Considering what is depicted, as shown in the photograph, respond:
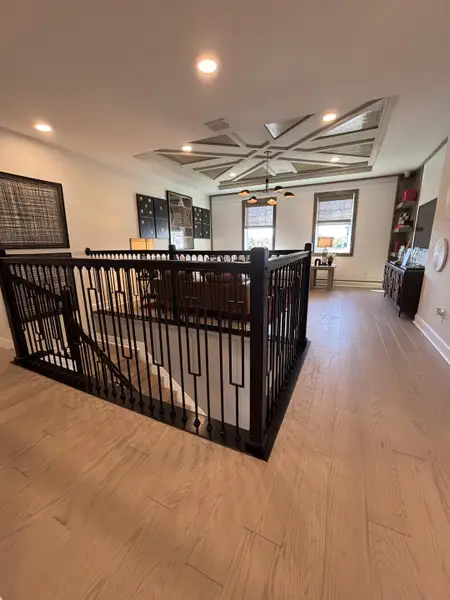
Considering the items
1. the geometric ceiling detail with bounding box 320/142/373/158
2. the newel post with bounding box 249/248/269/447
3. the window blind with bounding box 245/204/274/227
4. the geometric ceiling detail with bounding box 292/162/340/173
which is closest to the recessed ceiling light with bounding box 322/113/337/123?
the geometric ceiling detail with bounding box 320/142/373/158

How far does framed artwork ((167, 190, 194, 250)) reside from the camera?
21.9ft

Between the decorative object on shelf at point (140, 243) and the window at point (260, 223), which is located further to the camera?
the window at point (260, 223)

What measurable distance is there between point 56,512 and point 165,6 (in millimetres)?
3028

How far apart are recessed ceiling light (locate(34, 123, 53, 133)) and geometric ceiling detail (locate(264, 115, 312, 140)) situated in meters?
2.92

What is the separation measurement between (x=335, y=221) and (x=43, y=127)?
6.77m

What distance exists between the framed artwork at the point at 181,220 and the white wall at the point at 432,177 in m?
5.63

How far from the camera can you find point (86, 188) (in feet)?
14.4

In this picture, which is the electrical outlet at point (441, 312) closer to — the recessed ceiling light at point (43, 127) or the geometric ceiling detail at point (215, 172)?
the geometric ceiling detail at point (215, 172)

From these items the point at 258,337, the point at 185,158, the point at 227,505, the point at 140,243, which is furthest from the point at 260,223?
the point at 227,505

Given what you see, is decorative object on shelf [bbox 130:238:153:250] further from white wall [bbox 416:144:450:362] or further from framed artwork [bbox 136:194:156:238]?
white wall [bbox 416:144:450:362]

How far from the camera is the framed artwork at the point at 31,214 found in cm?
328

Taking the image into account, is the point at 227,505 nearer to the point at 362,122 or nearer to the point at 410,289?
the point at 410,289

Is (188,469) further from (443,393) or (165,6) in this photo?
(165,6)

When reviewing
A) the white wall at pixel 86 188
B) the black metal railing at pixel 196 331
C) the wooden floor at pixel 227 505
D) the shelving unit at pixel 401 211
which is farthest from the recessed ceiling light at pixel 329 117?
the white wall at pixel 86 188
